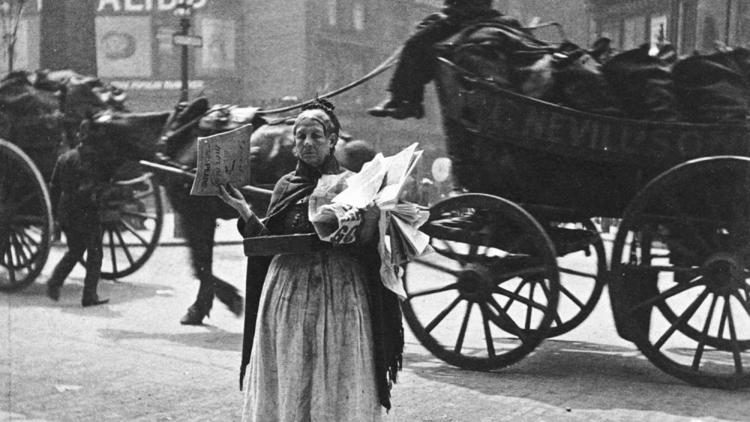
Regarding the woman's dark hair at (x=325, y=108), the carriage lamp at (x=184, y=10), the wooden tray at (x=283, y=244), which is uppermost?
the carriage lamp at (x=184, y=10)

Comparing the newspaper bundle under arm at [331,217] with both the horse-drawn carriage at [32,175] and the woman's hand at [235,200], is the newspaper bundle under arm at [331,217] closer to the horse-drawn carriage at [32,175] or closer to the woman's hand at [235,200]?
the woman's hand at [235,200]

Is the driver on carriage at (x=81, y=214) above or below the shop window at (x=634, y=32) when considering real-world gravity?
below

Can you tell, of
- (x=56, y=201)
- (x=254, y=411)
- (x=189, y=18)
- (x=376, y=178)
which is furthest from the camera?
(x=56, y=201)

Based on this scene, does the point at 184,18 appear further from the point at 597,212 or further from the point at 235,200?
the point at 235,200

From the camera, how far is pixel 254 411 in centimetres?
314

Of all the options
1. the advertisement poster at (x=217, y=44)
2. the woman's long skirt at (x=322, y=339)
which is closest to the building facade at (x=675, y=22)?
the advertisement poster at (x=217, y=44)

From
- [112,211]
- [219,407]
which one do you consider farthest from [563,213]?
[112,211]

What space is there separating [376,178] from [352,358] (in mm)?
670

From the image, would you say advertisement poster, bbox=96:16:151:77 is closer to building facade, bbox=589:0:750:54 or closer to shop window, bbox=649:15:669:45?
building facade, bbox=589:0:750:54

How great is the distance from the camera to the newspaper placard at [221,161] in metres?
3.09

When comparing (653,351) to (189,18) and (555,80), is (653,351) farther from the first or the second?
(189,18)

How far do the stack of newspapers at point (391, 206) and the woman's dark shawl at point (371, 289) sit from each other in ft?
0.25

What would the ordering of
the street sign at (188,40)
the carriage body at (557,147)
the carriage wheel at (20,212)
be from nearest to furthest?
the carriage body at (557,147) < the street sign at (188,40) < the carriage wheel at (20,212)

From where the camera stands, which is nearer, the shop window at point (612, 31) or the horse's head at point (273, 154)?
the shop window at point (612, 31)
